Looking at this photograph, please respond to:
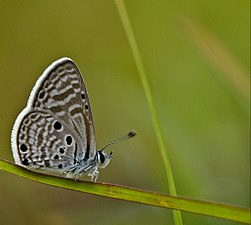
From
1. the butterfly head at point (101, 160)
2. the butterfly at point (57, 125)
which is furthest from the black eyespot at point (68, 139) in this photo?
the butterfly head at point (101, 160)

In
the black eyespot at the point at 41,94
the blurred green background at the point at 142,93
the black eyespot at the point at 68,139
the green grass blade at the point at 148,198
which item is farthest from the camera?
the blurred green background at the point at 142,93

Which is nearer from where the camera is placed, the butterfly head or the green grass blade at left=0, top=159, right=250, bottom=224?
the green grass blade at left=0, top=159, right=250, bottom=224

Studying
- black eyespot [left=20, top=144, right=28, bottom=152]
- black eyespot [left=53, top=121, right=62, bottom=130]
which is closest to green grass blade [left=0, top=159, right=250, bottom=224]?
black eyespot [left=20, top=144, right=28, bottom=152]

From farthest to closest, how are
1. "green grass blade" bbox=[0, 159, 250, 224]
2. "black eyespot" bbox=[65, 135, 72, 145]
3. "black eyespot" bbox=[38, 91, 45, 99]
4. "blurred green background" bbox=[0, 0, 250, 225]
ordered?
"blurred green background" bbox=[0, 0, 250, 225] → "black eyespot" bbox=[65, 135, 72, 145] → "black eyespot" bbox=[38, 91, 45, 99] → "green grass blade" bbox=[0, 159, 250, 224]

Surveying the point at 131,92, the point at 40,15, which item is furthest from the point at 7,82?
the point at 131,92

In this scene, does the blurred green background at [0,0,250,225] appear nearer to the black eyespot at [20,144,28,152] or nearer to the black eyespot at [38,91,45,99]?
the black eyespot at [20,144,28,152]

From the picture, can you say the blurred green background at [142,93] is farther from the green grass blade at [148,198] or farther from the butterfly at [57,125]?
the green grass blade at [148,198]

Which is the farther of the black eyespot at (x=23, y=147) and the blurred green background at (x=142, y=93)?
the blurred green background at (x=142, y=93)

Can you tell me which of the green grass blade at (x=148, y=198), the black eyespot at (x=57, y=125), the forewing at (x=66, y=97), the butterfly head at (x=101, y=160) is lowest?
the green grass blade at (x=148, y=198)
